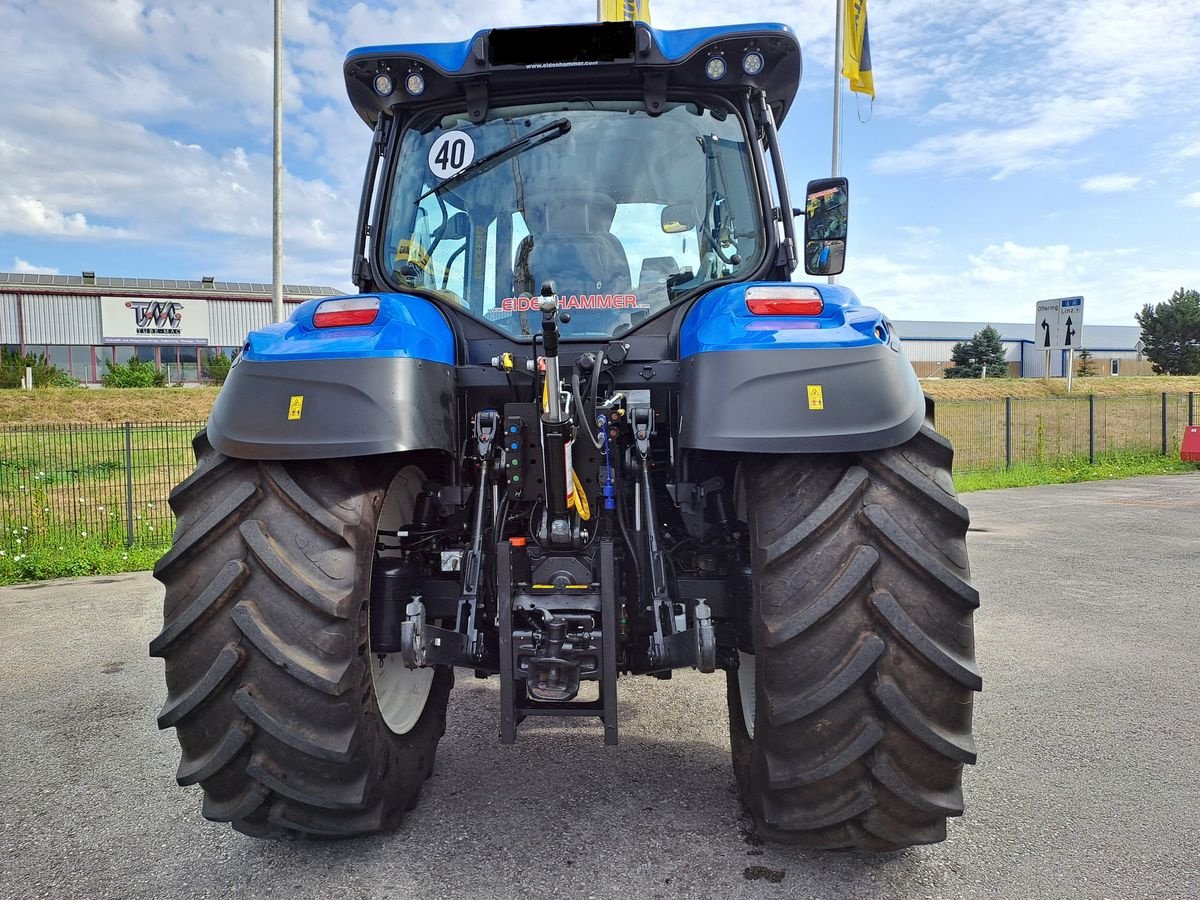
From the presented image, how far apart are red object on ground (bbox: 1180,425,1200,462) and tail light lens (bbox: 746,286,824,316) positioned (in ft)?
64.2

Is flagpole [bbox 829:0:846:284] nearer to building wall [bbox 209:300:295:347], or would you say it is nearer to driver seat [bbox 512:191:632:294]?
driver seat [bbox 512:191:632:294]

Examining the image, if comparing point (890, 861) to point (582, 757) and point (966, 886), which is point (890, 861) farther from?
point (582, 757)

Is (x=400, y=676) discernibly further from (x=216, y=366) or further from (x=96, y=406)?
(x=216, y=366)

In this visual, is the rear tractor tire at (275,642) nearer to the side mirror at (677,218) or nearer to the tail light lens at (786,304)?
the tail light lens at (786,304)

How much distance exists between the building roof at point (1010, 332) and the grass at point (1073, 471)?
64.2 metres

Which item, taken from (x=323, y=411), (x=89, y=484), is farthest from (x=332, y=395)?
(x=89, y=484)

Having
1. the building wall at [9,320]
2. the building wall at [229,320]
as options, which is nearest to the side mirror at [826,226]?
the building wall at [229,320]

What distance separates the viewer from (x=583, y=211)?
133 inches

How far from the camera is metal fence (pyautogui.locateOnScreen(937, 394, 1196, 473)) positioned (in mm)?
18281

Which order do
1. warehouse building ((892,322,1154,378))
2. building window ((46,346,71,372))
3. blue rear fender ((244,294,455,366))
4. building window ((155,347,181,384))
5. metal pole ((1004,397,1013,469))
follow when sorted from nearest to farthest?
1. blue rear fender ((244,294,455,366))
2. metal pole ((1004,397,1013,469))
3. building window ((46,346,71,372))
4. building window ((155,347,181,384))
5. warehouse building ((892,322,1154,378))

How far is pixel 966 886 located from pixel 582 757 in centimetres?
160

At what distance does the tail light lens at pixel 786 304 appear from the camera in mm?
2689

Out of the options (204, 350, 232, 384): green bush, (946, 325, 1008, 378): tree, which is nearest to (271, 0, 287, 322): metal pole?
(204, 350, 232, 384): green bush

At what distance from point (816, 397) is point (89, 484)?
407 inches
